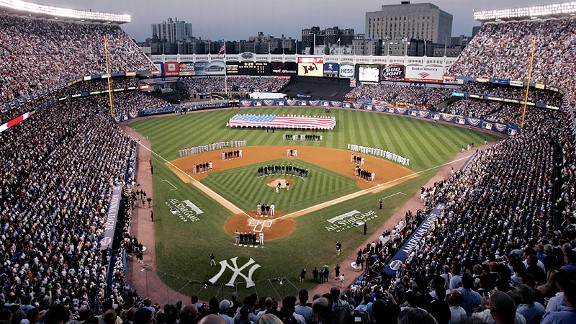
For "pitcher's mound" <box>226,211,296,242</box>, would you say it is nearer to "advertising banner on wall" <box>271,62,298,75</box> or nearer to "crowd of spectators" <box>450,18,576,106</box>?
"crowd of spectators" <box>450,18,576,106</box>

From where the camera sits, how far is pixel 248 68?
90500mm

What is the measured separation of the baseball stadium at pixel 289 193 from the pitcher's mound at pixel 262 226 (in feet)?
0.57

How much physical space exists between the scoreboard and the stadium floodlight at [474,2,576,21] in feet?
139

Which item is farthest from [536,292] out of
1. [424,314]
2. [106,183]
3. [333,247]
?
[106,183]

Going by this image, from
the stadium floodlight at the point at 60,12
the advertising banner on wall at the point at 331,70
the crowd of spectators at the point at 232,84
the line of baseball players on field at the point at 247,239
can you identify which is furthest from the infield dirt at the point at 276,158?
the crowd of spectators at the point at 232,84

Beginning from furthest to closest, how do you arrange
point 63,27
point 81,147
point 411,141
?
point 63,27, point 411,141, point 81,147

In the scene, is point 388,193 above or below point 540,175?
below

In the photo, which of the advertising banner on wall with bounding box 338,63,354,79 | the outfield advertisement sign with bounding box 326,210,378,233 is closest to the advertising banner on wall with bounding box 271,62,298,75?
the advertising banner on wall with bounding box 338,63,354,79

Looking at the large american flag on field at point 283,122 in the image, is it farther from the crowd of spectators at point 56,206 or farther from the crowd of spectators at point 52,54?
the crowd of spectators at point 52,54

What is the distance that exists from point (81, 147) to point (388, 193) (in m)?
26.3

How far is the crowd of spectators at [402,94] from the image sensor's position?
7125 centimetres

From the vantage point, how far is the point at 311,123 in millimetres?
57250

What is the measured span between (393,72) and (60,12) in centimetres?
5711

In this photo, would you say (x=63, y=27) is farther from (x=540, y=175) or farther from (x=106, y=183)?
(x=540, y=175)
